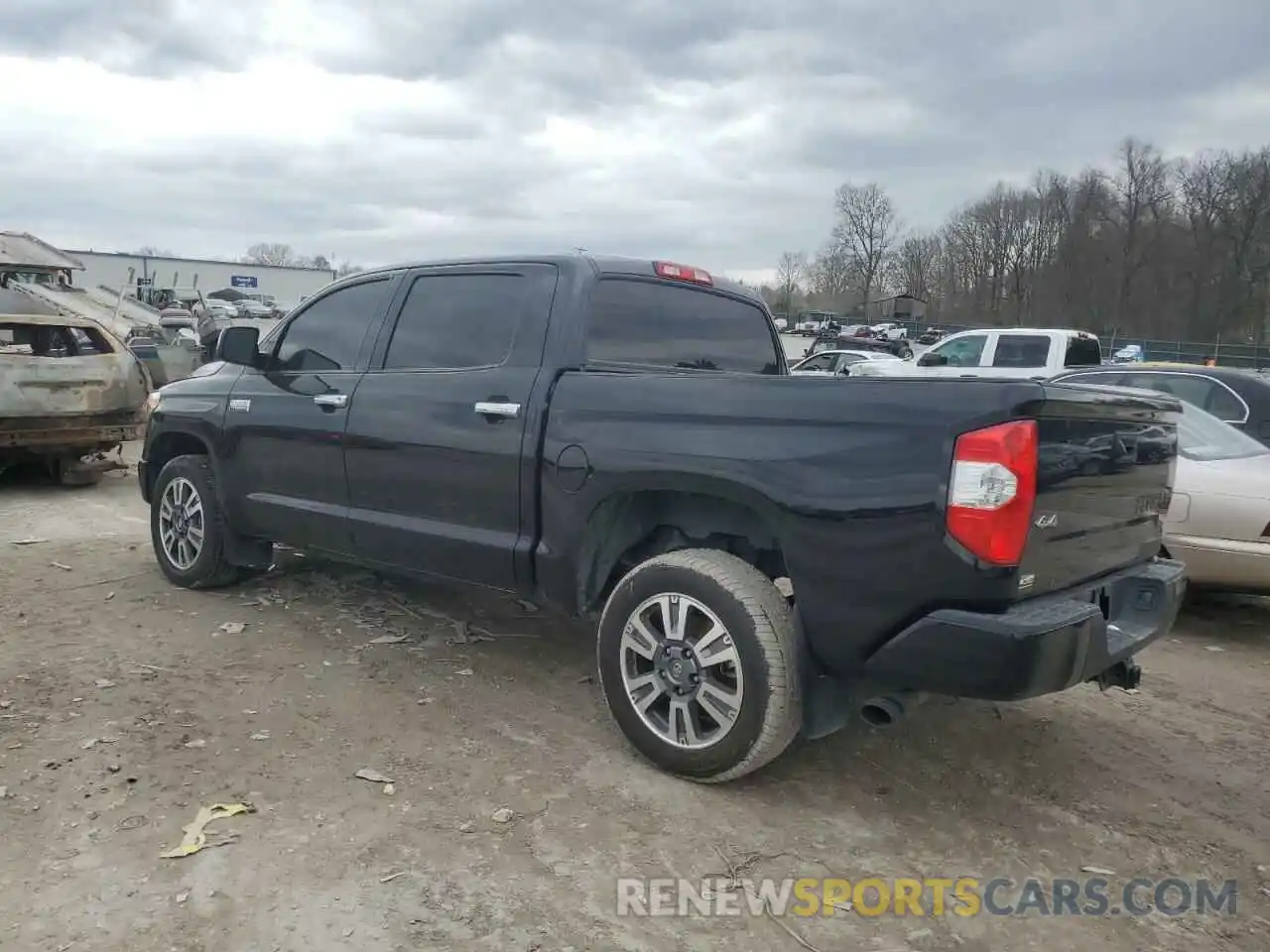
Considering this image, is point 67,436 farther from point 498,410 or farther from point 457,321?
point 498,410

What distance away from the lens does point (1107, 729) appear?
4.18 meters

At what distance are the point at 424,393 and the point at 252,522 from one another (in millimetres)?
1642

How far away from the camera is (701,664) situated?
3367mm

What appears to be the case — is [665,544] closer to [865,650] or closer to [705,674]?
[705,674]

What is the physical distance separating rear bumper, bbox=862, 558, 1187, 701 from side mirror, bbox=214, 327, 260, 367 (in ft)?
12.4

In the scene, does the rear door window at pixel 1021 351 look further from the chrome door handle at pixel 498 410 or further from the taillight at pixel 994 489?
the taillight at pixel 994 489

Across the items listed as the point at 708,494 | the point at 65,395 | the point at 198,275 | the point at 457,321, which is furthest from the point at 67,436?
the point at 198,275

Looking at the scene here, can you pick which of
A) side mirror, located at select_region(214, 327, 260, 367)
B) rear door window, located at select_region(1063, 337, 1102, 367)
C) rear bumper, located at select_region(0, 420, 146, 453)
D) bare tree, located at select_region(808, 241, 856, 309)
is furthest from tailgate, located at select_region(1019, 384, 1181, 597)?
bare tree, located at select_region(808, 241, 856, 309)

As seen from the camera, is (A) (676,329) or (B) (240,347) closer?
(A) (676,329)

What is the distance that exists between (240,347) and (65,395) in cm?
458

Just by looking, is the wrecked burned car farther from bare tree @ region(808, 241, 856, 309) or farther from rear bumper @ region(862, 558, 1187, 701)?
bare tree @ region(808, 241, 856, 309)

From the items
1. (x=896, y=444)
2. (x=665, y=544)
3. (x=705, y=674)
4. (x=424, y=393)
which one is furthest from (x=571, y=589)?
(x=896, y=444)

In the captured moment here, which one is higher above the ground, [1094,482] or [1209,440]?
[1094,482]

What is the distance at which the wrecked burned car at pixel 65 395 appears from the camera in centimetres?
853
